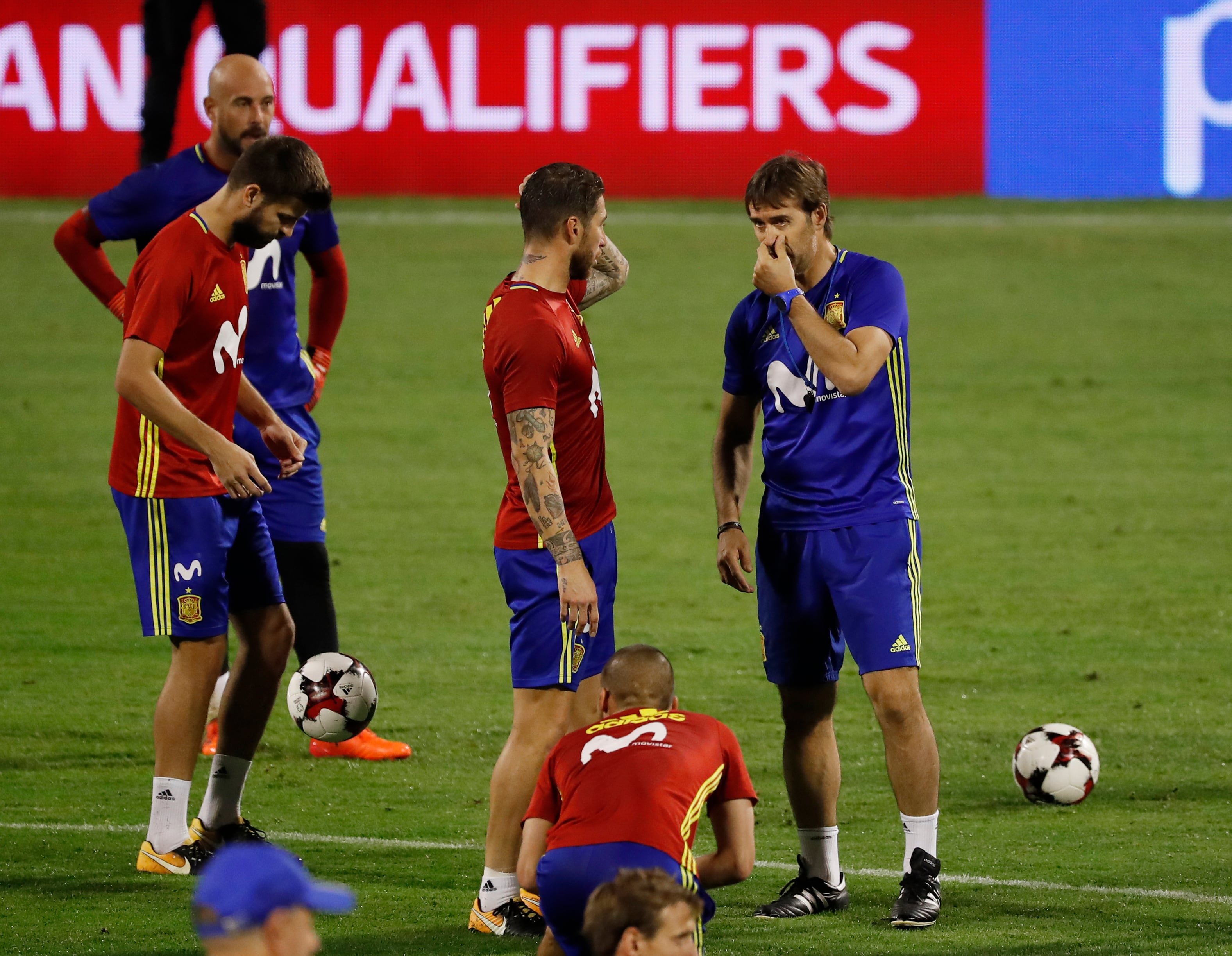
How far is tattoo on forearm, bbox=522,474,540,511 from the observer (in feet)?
19.2

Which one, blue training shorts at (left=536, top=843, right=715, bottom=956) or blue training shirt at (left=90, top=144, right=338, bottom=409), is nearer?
blue training shorts at (left=536, top=843, right=715, bottom=956)

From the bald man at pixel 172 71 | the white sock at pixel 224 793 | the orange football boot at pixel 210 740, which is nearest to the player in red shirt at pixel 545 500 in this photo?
the white sock at pixel 224 793

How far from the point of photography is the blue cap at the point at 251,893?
289 centimetres

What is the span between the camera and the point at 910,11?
25.9 m

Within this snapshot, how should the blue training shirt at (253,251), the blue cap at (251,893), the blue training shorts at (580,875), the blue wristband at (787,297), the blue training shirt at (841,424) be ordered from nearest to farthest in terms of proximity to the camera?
1. the blue cap at (251,893)
2. the blue training shorts at (580,875)
3. the blue wristband at (787,297)
4. the blue training shirt at (841,424)
5. the blue training shirt at (253,251)

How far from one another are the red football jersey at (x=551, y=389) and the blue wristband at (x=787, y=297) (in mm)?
615

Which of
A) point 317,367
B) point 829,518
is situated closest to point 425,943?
point 829,518

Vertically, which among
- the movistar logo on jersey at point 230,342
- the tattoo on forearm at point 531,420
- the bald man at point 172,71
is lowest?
the tattoo on forearm at point 531,420

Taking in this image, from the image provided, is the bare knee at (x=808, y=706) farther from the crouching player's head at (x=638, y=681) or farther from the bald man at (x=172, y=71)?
the bald man at (x=172, y=71)

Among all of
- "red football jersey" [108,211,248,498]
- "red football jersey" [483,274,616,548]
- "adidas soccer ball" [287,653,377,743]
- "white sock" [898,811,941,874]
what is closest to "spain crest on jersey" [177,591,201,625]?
"red football jersey" [108,211,248,498]

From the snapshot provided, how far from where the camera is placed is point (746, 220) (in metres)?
27.4

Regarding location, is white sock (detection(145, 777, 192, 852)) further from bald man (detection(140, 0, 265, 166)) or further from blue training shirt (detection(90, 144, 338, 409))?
bald man (detection(140, 0, 265, 166))

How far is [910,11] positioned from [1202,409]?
9224mm

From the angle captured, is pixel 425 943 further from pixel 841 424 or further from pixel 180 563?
pixel 841 424
